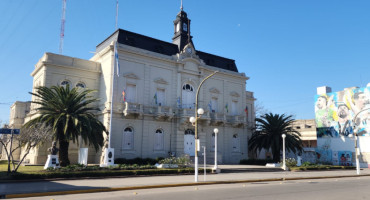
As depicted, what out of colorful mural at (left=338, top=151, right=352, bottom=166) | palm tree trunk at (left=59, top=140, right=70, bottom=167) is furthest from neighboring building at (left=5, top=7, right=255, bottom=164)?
colorful mural at (left=338, top=151, right=352, bottom=166)

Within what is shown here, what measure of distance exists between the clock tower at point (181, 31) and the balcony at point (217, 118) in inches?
358

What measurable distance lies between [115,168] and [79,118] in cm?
509

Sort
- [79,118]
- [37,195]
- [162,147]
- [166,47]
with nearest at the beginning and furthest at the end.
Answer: [37,195], [79,118], [162,147], [166,47]

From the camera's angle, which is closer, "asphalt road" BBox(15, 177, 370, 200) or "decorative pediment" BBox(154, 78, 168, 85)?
"asphalt road" BBox(15, 177, 370, 200)

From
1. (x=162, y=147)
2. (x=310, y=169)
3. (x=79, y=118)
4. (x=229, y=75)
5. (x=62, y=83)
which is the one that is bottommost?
(x=310, y=169)

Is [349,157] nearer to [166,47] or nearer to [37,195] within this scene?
[166,47]

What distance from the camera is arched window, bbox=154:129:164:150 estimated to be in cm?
3191

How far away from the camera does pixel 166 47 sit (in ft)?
117

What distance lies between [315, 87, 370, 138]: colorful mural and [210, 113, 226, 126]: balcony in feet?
60.4

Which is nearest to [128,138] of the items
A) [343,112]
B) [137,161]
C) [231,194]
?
[137,161]

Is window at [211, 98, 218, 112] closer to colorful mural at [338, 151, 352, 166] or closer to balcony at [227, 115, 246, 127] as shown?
balcony at [227, 115, 246, 127]

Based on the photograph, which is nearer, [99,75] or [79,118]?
[79,118]

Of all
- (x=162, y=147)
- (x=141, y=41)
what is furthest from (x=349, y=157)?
(x=141, y=41)

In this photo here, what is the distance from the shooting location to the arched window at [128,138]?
29.8 meters
